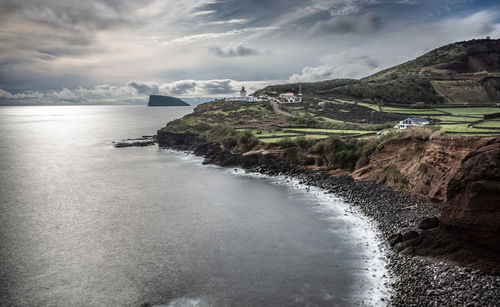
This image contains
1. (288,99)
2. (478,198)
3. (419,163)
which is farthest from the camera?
(288,99)

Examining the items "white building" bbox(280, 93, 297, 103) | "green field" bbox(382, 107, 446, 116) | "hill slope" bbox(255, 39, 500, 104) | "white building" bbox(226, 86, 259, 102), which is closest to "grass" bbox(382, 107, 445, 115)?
"green field" bbox(382, 107, 446, 116)

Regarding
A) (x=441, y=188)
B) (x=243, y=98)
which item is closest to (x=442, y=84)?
(x=243, y=98)

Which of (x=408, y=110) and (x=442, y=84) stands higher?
(x=442, y=84)

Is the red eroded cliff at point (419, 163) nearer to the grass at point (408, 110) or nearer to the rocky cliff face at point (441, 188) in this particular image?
the rocky cliff face at point (441, 188)

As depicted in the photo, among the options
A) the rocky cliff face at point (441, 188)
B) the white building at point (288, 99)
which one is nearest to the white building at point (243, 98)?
the white building at point (288, 99)

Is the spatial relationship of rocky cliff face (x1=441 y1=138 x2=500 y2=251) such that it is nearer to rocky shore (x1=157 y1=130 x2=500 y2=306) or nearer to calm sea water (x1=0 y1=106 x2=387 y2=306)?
rocky shore (x1=157 y1=130 x2=500 y2=306)

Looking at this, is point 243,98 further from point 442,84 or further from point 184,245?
point 184,245
